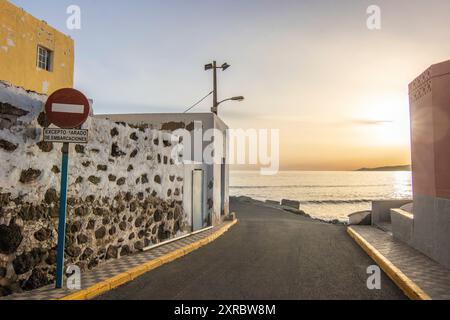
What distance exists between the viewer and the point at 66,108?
578 centimetres

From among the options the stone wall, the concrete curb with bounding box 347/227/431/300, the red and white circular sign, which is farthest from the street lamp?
the red and white circular sign

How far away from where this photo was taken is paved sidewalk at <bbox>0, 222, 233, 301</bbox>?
533cm

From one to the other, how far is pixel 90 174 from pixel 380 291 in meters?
5.60

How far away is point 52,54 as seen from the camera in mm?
16844

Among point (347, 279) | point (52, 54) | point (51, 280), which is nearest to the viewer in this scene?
point (51, 280)

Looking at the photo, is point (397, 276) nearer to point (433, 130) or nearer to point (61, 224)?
point (433, 130)

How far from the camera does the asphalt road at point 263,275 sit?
5801mm

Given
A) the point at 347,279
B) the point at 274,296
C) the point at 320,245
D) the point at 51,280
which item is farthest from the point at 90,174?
the point at 320,245

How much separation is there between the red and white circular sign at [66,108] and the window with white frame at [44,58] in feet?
39.3

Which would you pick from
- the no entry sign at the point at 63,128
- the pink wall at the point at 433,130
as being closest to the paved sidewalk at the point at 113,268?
the no entry sign at the point at 63,128

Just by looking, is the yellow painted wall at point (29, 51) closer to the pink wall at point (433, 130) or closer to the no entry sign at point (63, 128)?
the no entry sign at point (63, 128)

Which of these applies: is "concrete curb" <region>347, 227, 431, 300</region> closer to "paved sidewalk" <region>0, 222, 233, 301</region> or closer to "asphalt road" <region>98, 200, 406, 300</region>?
"asphalt road" <region>98, 200, 406, 300</region>

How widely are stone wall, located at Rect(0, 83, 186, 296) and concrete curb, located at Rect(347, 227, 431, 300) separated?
18.4 feet
